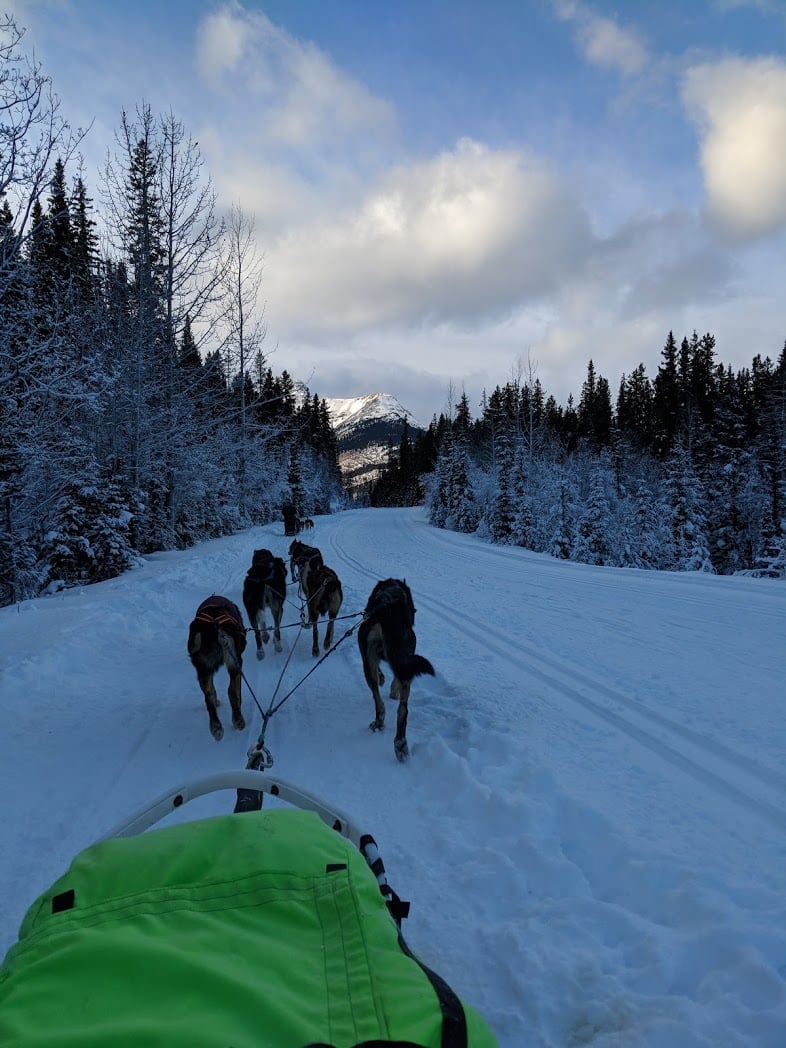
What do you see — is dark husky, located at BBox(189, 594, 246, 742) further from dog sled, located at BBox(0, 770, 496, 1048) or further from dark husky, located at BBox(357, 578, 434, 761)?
dog sled, located at BBox(0, 770, 496, 1048)

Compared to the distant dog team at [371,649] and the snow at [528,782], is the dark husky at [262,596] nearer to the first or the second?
the snow at [528,782]

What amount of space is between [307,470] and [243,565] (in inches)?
1604

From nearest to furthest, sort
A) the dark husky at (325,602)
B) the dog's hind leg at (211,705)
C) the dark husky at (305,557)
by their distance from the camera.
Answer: the dog's hind leg at (211,705)
the dark husky at (325,602)
the dark husky at (305,557)

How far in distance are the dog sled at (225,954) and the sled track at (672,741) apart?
9.46 feet

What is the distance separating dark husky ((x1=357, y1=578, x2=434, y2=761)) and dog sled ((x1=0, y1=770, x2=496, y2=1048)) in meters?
2.68

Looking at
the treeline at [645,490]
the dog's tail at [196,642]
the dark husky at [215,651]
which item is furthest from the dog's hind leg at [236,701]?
the treeline at [645,490]

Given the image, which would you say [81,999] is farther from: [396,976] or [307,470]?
[307,470]

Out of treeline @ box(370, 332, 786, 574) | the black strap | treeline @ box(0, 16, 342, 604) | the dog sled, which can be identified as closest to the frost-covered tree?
treeline @ box(370, 332, 786, 574)

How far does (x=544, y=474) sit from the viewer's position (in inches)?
1499

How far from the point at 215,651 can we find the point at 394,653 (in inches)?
64.1

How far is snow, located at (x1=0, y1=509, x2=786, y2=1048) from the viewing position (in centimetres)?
222

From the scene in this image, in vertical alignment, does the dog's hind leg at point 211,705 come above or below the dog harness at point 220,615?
below

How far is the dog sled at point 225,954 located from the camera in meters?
1.01

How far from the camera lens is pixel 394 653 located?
15.0 feet
